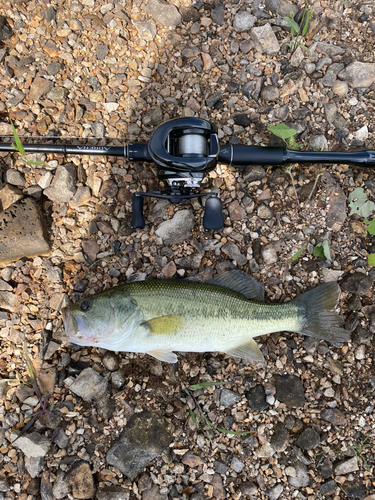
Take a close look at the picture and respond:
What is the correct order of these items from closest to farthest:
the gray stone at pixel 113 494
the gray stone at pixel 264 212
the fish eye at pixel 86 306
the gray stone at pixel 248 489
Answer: the fish eye at pixel 86 306 → the gray stone at pixel 113 494 → the gray stone at pixel 248 489 → the gray stone at pixel 264 212

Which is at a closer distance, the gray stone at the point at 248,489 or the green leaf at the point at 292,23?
the gray stone at the point at 248,489

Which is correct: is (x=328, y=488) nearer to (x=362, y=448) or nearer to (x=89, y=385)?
(x=362, y=448)

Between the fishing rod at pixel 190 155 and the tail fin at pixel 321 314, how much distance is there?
1153 mm

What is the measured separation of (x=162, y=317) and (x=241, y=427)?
1.45m

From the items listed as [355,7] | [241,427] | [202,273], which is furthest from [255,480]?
[355,7]

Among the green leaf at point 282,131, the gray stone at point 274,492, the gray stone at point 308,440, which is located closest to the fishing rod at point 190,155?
the green leaf at point 282,131

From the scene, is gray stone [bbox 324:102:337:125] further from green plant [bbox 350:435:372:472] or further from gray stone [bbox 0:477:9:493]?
gray stone [bbox 0:477:9:493]

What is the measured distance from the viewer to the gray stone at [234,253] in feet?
11.4

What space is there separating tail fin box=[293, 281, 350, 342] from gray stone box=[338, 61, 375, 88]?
8.01 feet

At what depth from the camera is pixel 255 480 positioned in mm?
3191

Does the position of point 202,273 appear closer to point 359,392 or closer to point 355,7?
point 359,392

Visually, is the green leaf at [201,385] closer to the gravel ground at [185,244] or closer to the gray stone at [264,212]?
the gravel ground at [185,244]

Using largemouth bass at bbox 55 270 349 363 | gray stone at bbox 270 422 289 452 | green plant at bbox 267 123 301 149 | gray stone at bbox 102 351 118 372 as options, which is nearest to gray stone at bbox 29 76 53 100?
largemouth bass at bbox 55 270 349 363

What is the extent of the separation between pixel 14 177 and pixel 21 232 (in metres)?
0.65
